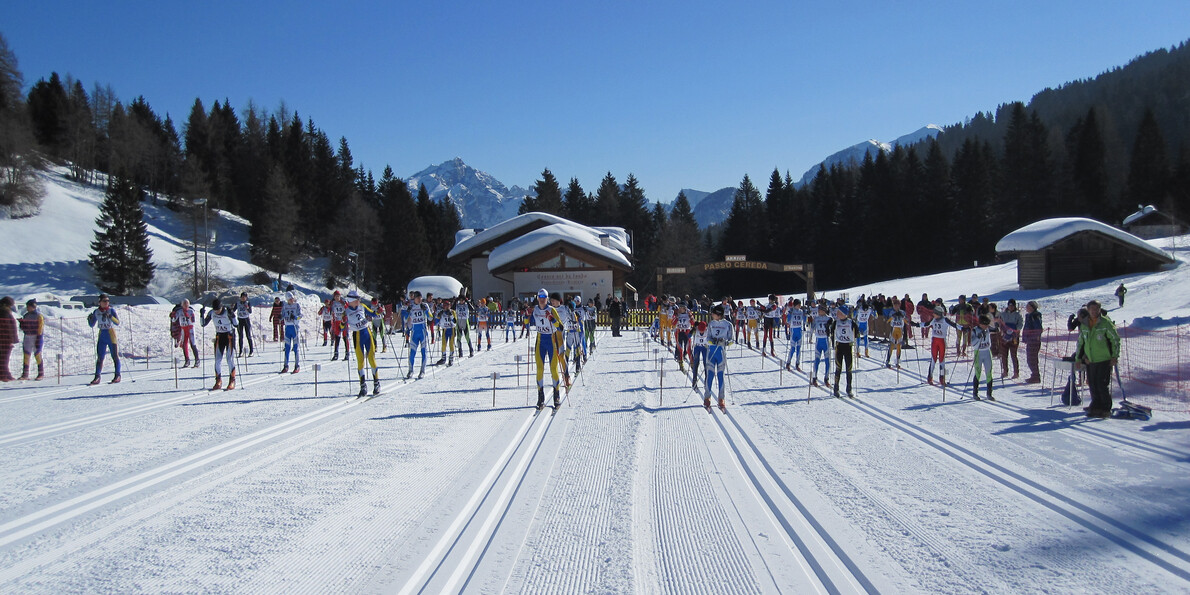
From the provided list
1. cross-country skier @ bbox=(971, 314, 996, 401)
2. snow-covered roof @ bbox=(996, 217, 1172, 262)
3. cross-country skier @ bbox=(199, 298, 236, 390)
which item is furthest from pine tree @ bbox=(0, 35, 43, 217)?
snow-covered roof @ bbox=(996, 217, 1172, 262)

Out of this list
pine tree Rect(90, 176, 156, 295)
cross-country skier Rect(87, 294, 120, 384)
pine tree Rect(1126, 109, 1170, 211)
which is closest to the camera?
cross-country skier Rect(87, 294, 120, 384)

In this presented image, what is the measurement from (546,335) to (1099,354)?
8939mm

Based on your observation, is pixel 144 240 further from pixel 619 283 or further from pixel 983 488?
pixel 983 488

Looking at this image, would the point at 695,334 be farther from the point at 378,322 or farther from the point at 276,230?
the point at 276,230

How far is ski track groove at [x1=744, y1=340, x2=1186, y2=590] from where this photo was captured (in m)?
5.22

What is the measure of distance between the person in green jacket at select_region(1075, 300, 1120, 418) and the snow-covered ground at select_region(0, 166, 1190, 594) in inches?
16.7

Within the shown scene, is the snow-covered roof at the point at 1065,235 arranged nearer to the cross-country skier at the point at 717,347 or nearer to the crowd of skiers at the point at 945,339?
the crowd of skiers at the point at 945,339

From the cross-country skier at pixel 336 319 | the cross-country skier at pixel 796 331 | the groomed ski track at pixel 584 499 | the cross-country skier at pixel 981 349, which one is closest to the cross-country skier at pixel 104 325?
the groomed ski track at pixel 584 499

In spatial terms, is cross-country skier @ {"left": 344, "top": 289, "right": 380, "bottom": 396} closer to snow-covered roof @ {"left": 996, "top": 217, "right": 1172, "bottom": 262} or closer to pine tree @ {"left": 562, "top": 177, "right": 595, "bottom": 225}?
snow-covered roof @ {"left": 996, "top": 217, "right": 1172, "bottom": 262}

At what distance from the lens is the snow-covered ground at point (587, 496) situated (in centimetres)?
480

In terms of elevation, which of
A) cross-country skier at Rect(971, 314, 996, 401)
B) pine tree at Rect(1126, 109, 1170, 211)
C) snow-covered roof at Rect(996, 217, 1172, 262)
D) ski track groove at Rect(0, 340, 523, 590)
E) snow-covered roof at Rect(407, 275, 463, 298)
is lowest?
ski track groove at Rect(0, 340, 523, 590)

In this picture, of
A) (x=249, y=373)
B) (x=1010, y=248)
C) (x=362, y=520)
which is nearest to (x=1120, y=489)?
(x=362, y=520)

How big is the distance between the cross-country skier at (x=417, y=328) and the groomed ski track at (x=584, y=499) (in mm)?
4187

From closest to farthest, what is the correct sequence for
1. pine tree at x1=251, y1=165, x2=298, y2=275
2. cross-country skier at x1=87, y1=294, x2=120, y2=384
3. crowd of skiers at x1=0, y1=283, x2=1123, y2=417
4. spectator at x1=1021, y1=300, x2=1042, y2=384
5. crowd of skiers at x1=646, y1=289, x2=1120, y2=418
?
crowd of skiers at x1=646, y1=289, x2=1120, y2=418 < crowd of skiers at x1=0, y1=283, x2=1123, y2=417 < cross-country skier at x1=87, y1=294, x2=120, y2=384 < spectator at x1=1021, y1=300, x2=1042, y2=384 < pine tree at x1=251, y1=165, x2=298, y2=275
